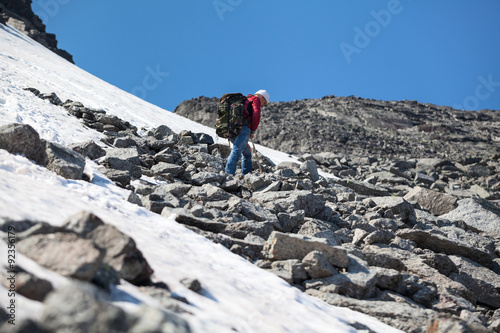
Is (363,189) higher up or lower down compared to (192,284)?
higher up

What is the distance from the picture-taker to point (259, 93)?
11.3 meters

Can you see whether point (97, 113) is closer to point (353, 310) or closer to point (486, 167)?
point (353, 310)

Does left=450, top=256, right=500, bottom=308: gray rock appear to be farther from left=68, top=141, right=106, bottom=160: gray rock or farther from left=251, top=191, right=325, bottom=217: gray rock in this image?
left=68, top=141, right=106, bottom=160: gray rock

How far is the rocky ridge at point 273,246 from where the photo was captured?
2.71 metres

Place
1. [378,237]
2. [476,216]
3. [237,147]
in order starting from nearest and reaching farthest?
[378,237]
[237,147]
[476,216]

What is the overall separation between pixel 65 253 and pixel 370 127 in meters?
50.7

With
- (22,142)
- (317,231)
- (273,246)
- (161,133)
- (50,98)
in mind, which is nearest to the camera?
(273,246)

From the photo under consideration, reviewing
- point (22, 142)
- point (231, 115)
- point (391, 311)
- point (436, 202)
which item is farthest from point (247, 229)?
point (436, 202)

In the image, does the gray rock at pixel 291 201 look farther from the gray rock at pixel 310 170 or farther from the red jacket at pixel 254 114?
the gray rock at pixel 310 170

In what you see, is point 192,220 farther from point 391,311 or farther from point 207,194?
point 391,311

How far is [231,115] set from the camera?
10797mm

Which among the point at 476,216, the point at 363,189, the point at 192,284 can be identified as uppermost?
the point at 476,216

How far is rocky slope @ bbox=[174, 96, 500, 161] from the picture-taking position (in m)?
42.7

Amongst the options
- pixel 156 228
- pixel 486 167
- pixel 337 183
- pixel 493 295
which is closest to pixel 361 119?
pixel 486 167
